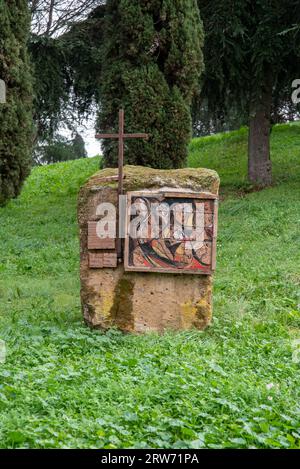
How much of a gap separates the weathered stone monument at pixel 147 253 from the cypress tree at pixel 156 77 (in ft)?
22.9

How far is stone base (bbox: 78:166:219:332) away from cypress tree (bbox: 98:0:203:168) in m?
6.86

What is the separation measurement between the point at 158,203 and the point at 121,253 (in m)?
0.64

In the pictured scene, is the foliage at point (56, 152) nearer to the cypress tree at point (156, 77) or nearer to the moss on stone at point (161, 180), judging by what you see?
the cypress tree at point (156, 77)

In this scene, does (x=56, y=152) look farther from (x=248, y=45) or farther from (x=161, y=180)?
(x=161, y=180)

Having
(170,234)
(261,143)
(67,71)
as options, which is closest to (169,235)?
(170,234)

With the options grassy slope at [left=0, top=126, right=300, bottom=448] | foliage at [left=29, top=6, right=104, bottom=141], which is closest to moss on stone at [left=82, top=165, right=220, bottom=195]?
grassy slope at [left=0, top=126, right=300, bottom=448]

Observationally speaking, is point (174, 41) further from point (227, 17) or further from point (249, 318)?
point (249, 318)

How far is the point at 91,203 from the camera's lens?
7.45 metres

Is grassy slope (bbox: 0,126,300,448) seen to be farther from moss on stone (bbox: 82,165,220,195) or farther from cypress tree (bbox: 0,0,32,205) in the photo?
cypress tree (bbox: 0,0,32,205)

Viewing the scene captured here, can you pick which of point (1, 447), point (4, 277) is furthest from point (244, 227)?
point (1, 447)

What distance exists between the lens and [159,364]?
241 inches

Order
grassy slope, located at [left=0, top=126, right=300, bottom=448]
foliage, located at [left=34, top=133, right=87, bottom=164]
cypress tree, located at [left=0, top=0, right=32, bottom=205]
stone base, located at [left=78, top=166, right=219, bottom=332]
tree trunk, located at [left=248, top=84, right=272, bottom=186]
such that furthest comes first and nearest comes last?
foliage, located at [left=34, top=133, right=87, bottom=164]
tree trunk, located at [left=248, top=84, right=272, bottom=186]
cypress tree, located at [left=0, top=0, right=32, bottom=205]
stone base, located at [left=78, top=166, right=219, bottom=332]
grassy slope, located at [left=0, top=126, right=300, bottom=448]

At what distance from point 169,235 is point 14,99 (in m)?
9.00

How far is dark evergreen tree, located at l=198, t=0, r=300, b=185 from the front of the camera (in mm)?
15320
